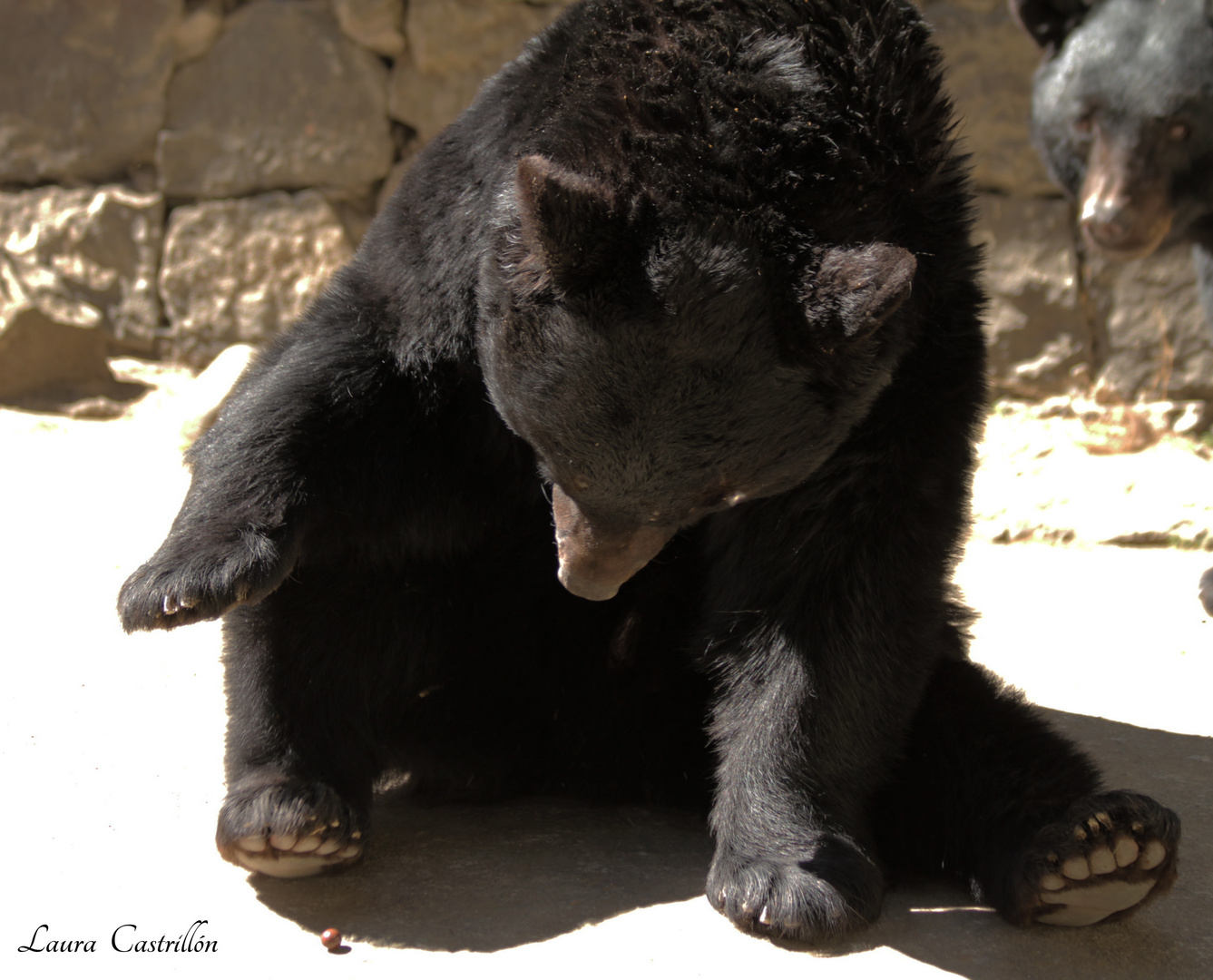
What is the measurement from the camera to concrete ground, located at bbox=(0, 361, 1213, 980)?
1.94m

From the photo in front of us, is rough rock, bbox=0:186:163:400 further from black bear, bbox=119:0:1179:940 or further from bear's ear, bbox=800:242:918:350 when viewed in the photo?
bear's ear, bbox=800:242:918:350

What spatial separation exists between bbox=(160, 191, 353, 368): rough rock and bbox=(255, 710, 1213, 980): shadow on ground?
5052 millimetres

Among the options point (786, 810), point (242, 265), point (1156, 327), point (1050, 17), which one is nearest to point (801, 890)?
point (786, 810)

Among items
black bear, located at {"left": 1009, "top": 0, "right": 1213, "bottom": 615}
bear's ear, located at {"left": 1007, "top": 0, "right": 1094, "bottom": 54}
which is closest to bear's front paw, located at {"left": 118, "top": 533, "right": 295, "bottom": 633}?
black bear, located at {"left": 1009, "top": 0, "right": 1213, "bottom": 615}

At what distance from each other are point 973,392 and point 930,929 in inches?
40.1

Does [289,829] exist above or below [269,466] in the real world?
below

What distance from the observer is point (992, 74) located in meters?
6.94

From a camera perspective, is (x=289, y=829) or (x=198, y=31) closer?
(x=289, y=829)

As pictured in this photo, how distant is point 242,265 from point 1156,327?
560 cm

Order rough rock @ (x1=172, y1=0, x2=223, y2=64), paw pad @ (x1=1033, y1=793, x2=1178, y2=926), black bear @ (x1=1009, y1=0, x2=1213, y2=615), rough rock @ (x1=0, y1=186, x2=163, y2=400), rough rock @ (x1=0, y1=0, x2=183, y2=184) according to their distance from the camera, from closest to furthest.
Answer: paw pad @ (x1=1033, y1=793, x2=1178, y2=926)
black bear @ (x1=1009, y1=0, x2=1213, y2=615)
rough rock @ (x1=0, y1=186, x2=163, y2=400)
rough rock @ (x1=0, y1=0, x2=183, y2=184)
rough rock @ (x1=172, y1=0, x2=223, y2=64)

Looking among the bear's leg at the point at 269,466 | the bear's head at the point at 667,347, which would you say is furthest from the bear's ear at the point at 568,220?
the bear's leg at the point at 269,466

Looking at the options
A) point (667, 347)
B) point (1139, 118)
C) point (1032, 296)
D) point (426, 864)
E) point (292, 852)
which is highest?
point (1139, 118)

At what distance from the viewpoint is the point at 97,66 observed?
682 centimetres

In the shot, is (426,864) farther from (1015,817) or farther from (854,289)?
(854,289)
